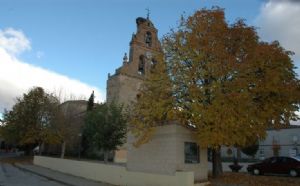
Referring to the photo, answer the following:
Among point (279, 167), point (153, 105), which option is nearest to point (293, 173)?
point (279, 167)

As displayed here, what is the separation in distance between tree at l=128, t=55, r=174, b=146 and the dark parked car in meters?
9.02

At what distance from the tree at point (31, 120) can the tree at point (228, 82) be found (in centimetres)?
3047

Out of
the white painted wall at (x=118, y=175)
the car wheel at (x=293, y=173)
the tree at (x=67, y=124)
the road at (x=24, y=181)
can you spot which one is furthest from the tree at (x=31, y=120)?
the car wheel at (x=293, y=173)

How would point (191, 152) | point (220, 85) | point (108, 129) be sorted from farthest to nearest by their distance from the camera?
point (108, 129), point (191, 152), point (220, 85)

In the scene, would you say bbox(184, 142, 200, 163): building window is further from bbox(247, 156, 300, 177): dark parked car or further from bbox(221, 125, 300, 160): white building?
bbox(221, 125, 300, 160): white building

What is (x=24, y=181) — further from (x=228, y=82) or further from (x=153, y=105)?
(x=228, y=82)

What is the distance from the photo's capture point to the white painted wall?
1767 centimetres

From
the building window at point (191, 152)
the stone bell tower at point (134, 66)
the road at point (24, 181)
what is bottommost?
the road at point (24, 181)

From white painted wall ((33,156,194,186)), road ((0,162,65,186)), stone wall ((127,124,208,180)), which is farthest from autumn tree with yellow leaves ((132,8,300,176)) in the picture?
road ((0,162,65,186))

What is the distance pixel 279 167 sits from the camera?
79.9 ft

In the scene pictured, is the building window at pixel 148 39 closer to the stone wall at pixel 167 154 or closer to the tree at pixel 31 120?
the tree at pixel 31 120

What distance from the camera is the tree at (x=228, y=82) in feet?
60.7

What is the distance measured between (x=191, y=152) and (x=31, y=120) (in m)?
34.6

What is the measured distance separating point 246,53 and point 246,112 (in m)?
3.86
